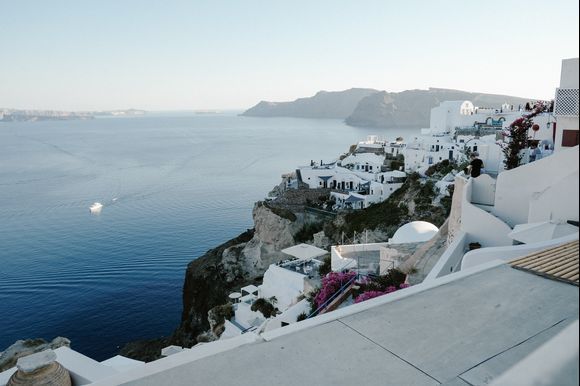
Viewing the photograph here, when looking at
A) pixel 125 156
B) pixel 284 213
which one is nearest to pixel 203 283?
pixel 284 213

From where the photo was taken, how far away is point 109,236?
42.2 m

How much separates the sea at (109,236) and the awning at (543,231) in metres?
24.9

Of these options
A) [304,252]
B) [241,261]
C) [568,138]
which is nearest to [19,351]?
[304,252]

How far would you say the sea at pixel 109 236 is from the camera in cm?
2959

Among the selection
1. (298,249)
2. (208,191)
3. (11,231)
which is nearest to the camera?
(298,249)

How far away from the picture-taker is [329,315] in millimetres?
5609

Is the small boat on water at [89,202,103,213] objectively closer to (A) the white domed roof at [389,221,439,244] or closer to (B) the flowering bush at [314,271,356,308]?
(A) the white domed roof at [389,221,439,244]

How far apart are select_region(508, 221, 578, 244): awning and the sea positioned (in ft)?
81.6

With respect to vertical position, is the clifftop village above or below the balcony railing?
below

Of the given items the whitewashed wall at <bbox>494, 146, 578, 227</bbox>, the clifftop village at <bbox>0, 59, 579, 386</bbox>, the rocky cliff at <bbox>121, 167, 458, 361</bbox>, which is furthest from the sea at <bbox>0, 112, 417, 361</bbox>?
the whitewashed wall at <bbox>494, 146, 578, 227</bbox>

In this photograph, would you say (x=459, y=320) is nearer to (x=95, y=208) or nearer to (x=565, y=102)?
(x=565, y=102)

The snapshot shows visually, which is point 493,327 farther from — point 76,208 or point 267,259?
point 76,208

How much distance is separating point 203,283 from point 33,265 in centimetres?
1477

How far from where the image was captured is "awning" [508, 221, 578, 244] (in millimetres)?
8703
